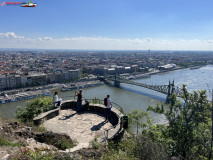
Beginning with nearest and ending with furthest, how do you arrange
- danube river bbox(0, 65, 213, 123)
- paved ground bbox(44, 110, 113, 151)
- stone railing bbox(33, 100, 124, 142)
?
stone railing bbox(33, 100, 124, 142)
paved ground bbox(44, 110, 113, 151)
danube river bbox(0, 65, 213, 123)

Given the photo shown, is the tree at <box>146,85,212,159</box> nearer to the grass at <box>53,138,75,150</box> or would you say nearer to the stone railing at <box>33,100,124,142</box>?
the stone railing at <box>33,100,124,142</box>

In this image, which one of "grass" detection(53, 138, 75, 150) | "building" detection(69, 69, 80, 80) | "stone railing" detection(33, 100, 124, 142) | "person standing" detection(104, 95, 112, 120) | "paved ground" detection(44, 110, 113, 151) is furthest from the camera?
"building" detection(69, 69, 80, 80)

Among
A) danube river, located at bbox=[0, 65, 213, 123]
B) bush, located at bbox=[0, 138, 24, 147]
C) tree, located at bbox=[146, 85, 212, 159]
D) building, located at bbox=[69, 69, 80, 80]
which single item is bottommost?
danube river, located at bbox=[0, 65, 213, 123]

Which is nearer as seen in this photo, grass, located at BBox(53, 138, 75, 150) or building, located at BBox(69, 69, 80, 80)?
grass, located at BBox(53, 138, 75, 150)

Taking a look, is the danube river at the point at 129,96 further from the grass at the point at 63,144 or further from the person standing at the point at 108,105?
the grass at the point at 63,144

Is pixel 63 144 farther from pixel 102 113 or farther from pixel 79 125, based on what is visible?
pixel 102 113

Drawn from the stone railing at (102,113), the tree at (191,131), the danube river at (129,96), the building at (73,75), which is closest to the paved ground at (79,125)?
the stone railing at (102,113)

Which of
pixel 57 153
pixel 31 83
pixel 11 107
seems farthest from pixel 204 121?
pixel 31 83

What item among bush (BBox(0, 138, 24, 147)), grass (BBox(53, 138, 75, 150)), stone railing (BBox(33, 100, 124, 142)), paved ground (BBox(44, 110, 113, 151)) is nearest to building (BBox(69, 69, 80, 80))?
stone railing (BBox(33, 100, 124, 142))

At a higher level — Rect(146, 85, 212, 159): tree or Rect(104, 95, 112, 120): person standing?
Rect(104, 95, 112, 120): person standing
